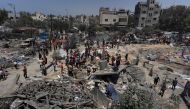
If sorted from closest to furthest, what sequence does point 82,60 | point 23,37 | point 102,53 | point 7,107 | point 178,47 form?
point 7,107 < point 82,60 < point 102,53 < point 178,47 < point 23,37

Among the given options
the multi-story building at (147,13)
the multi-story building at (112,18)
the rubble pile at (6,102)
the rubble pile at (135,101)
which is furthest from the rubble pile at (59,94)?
the multi-story building at (112,18)

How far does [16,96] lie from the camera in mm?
15688

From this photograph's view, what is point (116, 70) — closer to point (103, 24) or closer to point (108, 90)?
point (108, 90)

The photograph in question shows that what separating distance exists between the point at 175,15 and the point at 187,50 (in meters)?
34.9

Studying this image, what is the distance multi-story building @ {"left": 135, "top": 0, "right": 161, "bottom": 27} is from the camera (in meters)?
83.4

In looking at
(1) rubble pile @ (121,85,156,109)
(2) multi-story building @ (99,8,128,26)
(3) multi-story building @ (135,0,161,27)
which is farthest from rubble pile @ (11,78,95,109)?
(2) multi-story building @ (99,8,128,26)

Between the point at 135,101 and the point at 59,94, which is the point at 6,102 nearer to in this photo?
the point at 59,94

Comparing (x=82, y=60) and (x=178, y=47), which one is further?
(x=178, y=47)

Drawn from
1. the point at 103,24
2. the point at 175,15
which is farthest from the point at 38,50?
the point at 103,24

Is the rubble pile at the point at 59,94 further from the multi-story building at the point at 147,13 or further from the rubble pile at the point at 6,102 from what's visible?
the multi-story building at the point at 147,13

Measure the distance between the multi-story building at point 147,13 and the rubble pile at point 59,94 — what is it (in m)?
68.9

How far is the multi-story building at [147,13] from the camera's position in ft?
274

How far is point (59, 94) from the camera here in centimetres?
1609

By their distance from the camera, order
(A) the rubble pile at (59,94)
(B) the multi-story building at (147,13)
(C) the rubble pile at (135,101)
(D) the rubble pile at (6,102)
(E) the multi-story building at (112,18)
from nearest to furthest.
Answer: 1. (C) the rubble pile at (135,101)
2. (D) the rubble pile at (6,102)
3. (A) the rubble pile at (59,94)
4. (B) the multi-story building at (147,13)
5. (E) the multi-story building at (112,18)
